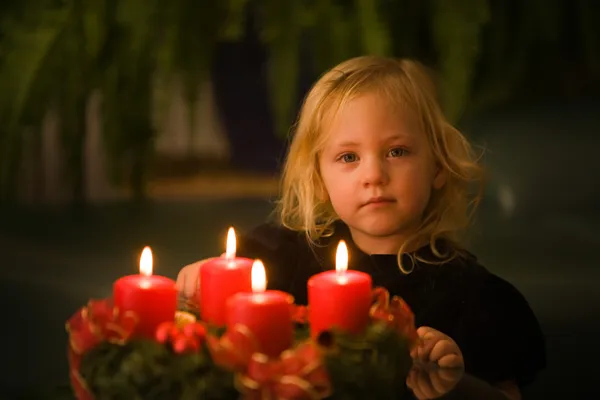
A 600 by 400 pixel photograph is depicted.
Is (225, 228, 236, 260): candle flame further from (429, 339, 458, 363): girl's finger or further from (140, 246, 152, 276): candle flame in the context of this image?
(429, 339, 458, 363): girl's finger

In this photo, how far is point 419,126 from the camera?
953 mm

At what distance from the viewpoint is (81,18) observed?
1104 millimetres

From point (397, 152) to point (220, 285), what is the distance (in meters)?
0.29

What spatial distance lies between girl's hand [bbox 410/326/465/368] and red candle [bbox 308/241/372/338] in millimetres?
115

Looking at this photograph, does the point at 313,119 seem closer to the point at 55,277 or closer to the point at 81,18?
the point at 81,18

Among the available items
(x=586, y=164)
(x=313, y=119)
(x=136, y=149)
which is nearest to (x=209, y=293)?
(x=313, y=119)

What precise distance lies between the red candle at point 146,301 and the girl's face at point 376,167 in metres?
0.30

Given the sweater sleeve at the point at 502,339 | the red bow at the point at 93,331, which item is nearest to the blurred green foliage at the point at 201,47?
the sweater sleeve at the point at 502,339

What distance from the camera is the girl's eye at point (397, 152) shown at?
937 millimetres

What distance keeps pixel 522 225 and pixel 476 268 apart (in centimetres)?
26

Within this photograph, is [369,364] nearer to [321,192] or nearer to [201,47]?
[321,192]

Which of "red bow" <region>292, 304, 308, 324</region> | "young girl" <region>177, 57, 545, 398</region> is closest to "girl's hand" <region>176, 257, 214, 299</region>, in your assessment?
"young girl" <region>177, 57, 545, 398</region>

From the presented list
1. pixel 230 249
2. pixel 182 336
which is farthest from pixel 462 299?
pixel 182 336

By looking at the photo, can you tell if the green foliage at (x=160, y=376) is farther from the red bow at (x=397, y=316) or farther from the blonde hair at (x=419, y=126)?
the blonde hair at (x=419, y=126)
